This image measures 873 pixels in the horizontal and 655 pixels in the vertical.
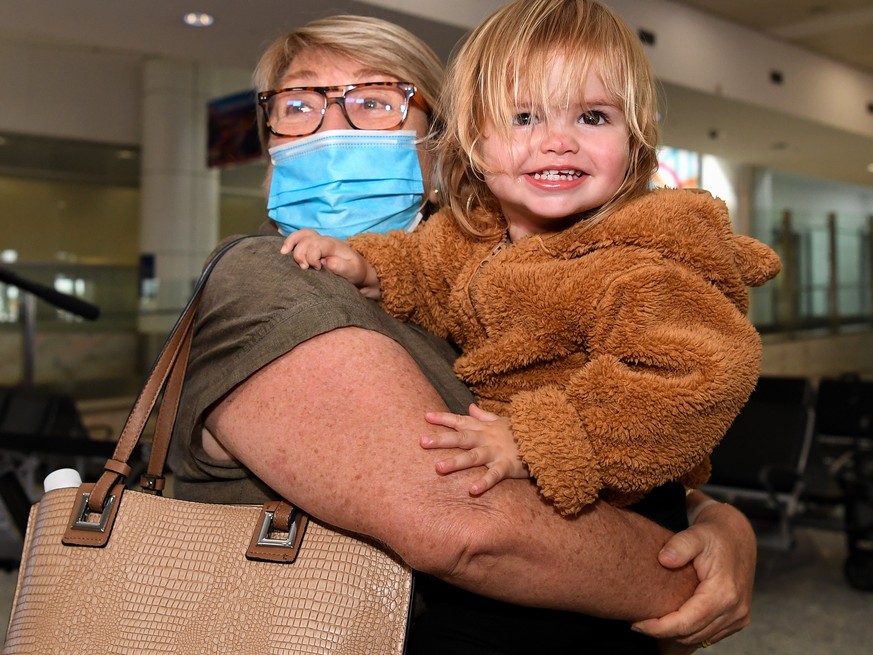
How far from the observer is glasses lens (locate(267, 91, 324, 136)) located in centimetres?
155

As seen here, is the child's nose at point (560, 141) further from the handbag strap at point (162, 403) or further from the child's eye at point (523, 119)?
the handbag strap at point (162, 403)

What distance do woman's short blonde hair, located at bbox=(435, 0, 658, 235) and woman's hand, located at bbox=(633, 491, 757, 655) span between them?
481 mm

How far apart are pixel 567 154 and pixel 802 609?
4.43m

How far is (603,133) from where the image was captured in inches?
53.0

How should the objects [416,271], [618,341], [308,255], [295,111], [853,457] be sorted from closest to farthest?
[618,341]
[308,255]
[416,271]
[295,111]
[853,457]

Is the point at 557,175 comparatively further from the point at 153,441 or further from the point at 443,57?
the point at 443,57

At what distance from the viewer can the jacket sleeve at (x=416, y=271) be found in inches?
55.7

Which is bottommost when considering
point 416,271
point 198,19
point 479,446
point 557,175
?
point 479,446

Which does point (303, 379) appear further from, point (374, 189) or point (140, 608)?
point (374, 189)

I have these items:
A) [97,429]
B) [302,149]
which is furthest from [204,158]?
[302,149]

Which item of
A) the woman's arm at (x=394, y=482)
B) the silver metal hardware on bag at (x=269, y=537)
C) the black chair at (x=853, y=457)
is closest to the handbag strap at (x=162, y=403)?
the woman's arm at (x=394, y=482)

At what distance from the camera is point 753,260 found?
1.36m

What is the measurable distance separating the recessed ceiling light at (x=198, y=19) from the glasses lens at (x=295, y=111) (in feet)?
20.4

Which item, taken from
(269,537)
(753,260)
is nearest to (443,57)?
(753,260)
